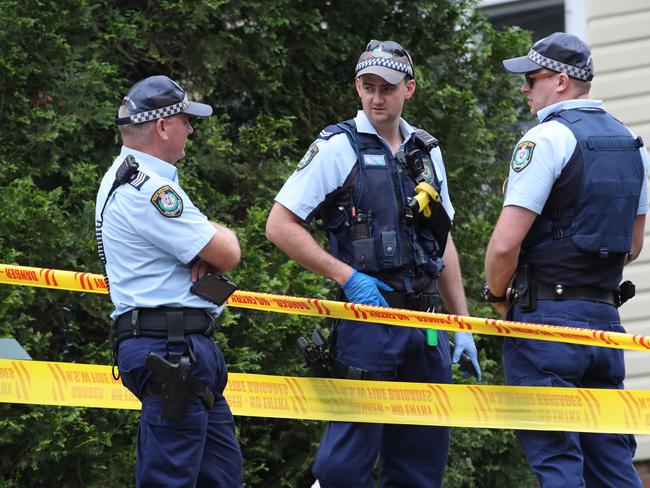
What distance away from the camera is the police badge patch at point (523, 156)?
15.3 ft

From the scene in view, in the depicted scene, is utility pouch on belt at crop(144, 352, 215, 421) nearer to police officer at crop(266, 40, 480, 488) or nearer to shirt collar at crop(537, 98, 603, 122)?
police officer at crop(266, 40, 480, 488)

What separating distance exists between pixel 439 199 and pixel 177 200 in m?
1.23

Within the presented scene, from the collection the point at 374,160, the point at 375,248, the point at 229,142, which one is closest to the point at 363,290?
the point at 375,248

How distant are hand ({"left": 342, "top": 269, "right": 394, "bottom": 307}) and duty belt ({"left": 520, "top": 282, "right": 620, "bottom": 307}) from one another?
0.63 meters

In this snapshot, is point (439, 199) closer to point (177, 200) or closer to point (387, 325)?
point (387, 325)

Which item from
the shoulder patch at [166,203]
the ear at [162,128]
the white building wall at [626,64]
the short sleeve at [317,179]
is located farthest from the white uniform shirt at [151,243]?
the white building wall at [626,64]

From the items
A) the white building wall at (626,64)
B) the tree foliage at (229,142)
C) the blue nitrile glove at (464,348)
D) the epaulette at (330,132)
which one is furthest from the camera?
the white building wall at (626,64)

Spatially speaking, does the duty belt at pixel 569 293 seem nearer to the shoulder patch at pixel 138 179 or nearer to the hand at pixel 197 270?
the hand at pixel 197 270

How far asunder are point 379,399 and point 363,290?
494 millimetres

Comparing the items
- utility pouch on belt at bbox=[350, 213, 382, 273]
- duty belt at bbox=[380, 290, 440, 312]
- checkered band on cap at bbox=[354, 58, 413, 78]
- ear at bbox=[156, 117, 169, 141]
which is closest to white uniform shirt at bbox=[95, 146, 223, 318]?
ear at bbox=[156, 117, 169, 141]

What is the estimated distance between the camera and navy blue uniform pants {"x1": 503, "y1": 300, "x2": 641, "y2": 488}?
465cm

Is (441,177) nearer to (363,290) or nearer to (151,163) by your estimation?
(363,290)

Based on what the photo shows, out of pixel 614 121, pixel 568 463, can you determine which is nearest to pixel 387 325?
pixel 568 463

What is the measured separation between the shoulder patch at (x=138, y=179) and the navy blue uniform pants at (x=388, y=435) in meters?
1.10
